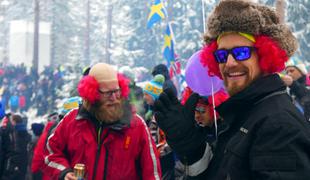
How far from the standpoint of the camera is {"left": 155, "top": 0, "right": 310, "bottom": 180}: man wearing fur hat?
79.2 inches

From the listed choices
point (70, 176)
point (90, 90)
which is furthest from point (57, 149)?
point (90, 90)

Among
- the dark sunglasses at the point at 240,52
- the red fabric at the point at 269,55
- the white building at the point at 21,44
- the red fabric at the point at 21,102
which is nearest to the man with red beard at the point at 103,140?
the dark sunglasses at the point at 240,52

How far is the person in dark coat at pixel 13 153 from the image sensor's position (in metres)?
7.32

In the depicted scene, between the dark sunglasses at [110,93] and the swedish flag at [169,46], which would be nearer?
the dark sunglasses at [110,93]

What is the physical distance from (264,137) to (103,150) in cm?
212

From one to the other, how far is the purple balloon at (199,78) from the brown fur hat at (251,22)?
59 centimetres

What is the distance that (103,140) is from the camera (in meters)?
3.99

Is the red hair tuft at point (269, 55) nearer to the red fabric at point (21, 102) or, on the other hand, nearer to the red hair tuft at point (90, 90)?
the red hair tuft at point (90, 90)

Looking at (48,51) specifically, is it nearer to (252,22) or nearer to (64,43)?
(64,43)

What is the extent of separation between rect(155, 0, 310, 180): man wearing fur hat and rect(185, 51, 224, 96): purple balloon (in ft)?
1.11

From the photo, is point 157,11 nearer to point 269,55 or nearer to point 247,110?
point 269,55

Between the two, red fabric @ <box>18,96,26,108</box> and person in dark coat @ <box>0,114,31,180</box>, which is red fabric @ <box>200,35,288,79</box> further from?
red fabric @ <box>18,96,26,108</box>

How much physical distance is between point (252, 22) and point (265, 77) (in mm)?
317

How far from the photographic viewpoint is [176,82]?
9.58m
